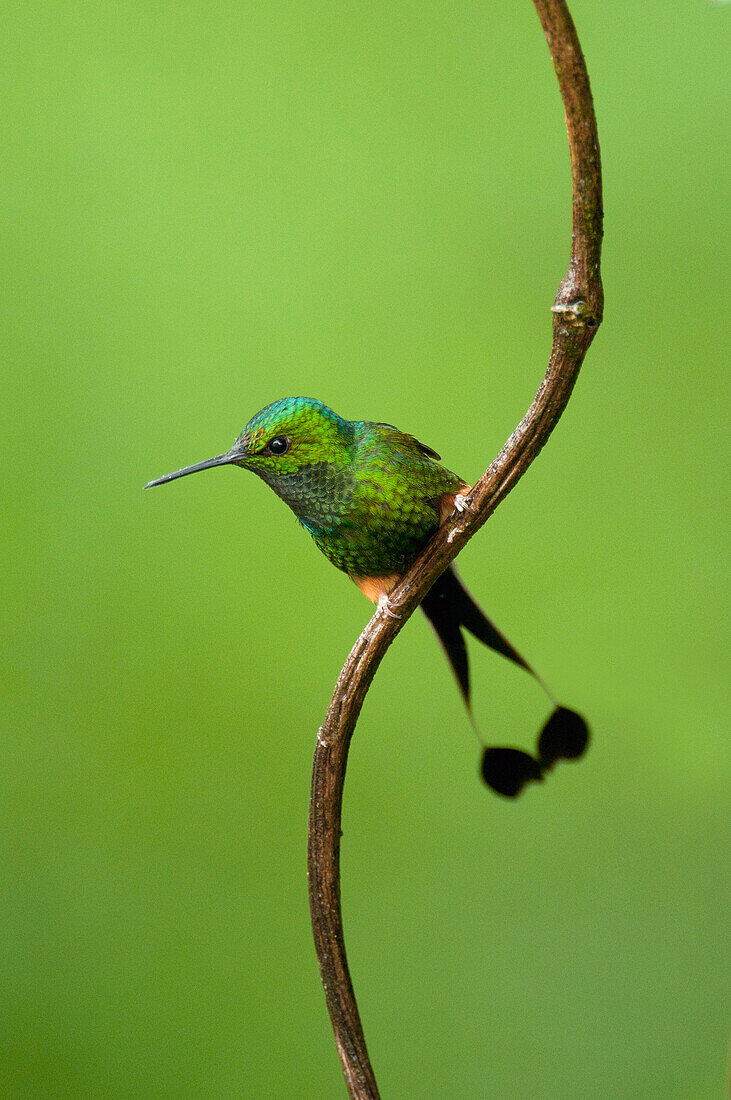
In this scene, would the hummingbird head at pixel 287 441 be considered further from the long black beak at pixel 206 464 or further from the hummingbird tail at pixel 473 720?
the hummingbird tail at pixel 473 720

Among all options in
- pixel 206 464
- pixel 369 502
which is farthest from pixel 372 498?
pixel 206 464

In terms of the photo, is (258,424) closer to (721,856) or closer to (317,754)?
(317,754)

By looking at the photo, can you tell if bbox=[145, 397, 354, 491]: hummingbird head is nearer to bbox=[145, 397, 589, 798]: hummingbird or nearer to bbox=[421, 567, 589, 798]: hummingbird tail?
bbox=[145, 397, 589, 798]: hummingbird

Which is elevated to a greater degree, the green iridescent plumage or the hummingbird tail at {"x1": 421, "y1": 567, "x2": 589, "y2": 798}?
the green iridescent plumage

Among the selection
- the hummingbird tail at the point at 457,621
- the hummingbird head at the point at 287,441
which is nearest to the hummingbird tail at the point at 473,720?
the hummingbird tail at the point at 457,621

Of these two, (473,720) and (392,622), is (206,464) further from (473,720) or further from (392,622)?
(473,720)

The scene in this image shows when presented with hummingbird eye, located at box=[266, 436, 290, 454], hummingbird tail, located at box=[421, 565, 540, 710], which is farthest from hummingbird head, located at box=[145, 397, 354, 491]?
hummingbird tail, located at box=[421, 565, 540, 710]

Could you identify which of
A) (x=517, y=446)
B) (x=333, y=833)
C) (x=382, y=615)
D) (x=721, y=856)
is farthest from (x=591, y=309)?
(x=721, y=856)
